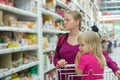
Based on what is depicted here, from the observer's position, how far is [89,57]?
1.74 m

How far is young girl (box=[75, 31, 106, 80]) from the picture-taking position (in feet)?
5.63

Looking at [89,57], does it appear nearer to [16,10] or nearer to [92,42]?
[92,42]

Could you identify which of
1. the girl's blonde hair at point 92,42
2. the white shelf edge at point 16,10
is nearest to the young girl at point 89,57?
the girl's blonde hair at point 92,42

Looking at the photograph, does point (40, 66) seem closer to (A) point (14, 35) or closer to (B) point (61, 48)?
(A) point (14, 35)

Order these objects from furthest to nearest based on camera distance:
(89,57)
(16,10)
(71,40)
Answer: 1. (16,10)
2. (71,40)
3. (89,57)

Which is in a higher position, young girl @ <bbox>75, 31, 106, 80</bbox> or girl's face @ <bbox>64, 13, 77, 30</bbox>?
girl's face @ <bbox>64, 13, 77, 30</bbox>

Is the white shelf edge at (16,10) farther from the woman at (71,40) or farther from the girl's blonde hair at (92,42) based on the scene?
the girl's blonde hair at (92,42)

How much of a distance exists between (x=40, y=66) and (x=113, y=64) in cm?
164

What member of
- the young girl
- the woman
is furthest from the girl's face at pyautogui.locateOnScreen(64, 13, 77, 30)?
the young girl

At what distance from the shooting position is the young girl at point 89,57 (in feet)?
5.63

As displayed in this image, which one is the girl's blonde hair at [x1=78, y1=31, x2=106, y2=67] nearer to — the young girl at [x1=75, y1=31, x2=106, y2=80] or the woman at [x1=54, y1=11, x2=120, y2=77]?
the young girl at [x1=75, y1=31, x2=106, y2=80]

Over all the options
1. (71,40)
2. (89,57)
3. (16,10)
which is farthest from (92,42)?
(16,10)

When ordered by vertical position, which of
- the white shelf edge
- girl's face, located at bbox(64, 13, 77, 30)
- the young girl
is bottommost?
the young girl

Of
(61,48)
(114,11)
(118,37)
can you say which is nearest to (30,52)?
(61,48)
